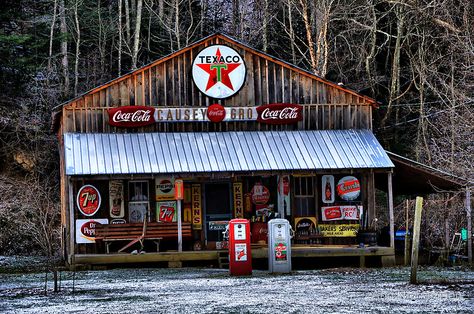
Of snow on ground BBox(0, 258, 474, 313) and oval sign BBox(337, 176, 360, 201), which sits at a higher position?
oval sign BBox(337, 176, 360, 201)

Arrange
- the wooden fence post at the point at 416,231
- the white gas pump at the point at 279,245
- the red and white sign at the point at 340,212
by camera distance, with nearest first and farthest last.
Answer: the wooden fence post at the point at 416,231 → the white gas pump at the point at 279,245 → the red and white sign at the point at 340,212

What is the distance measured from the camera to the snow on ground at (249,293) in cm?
1361

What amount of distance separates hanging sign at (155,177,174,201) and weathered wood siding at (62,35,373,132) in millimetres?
1382

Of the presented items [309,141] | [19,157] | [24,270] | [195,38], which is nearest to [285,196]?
[309,141]

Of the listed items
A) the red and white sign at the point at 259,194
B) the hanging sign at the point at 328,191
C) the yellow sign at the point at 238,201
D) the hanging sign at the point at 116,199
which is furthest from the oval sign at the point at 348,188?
the hanging sign at the point at 116,199

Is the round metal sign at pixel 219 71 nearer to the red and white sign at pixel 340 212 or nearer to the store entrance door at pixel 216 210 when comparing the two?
the store entrance door at pixel 216 210

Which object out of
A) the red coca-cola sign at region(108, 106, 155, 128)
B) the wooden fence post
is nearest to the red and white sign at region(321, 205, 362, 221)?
the red coca-cola sign at region(108, 106, 155, 128)

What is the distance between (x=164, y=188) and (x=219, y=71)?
11.4 ft

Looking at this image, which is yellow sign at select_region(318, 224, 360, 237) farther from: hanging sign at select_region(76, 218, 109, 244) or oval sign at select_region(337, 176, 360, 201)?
hanging sign at select_region(76, 218, 109, 244)

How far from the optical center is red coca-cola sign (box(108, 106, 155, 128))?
2608 cm

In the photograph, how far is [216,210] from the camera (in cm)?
2719

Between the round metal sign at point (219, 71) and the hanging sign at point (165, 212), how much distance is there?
3.17 m

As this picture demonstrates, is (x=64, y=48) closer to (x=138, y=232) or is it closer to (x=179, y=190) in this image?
(x=138, y=232)

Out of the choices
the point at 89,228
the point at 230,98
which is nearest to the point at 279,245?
the point at 89,228
